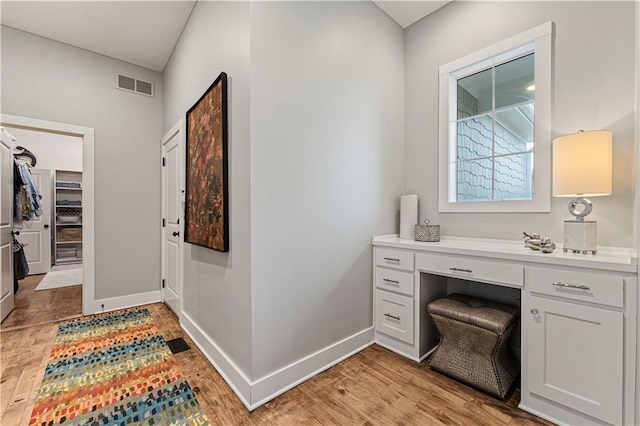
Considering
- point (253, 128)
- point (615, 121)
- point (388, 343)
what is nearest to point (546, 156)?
point (615, 121)

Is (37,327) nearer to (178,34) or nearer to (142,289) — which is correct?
(142,289)

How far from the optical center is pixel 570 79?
1.80 metres

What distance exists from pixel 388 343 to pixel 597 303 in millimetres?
1384

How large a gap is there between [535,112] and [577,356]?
5.12 feet

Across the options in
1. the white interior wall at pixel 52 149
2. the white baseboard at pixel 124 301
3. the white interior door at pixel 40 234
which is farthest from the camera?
the white interior wall at pixel 52 149

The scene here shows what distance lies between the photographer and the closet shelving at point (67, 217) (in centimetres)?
591

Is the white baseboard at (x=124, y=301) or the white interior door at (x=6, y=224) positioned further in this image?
the white baseboard at (x=124, y=301)

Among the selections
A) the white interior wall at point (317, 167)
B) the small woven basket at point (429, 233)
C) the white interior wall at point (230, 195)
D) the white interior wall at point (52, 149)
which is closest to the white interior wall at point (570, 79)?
the small woven basket at point (429, 233)

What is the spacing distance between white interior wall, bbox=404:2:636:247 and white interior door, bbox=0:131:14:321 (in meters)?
4.29

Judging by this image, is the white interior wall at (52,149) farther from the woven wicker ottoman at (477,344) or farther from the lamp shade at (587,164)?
the lamp shade at (587,164)

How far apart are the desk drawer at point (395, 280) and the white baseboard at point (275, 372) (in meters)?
0.42

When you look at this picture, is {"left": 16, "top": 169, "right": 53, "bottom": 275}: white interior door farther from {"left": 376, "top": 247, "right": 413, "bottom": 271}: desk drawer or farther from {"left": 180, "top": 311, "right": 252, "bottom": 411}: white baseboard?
{"left": 376, "top": 247, "right": 413, "bottom": 271}: desk drawer

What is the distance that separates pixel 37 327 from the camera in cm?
268

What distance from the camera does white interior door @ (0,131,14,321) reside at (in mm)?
2752
